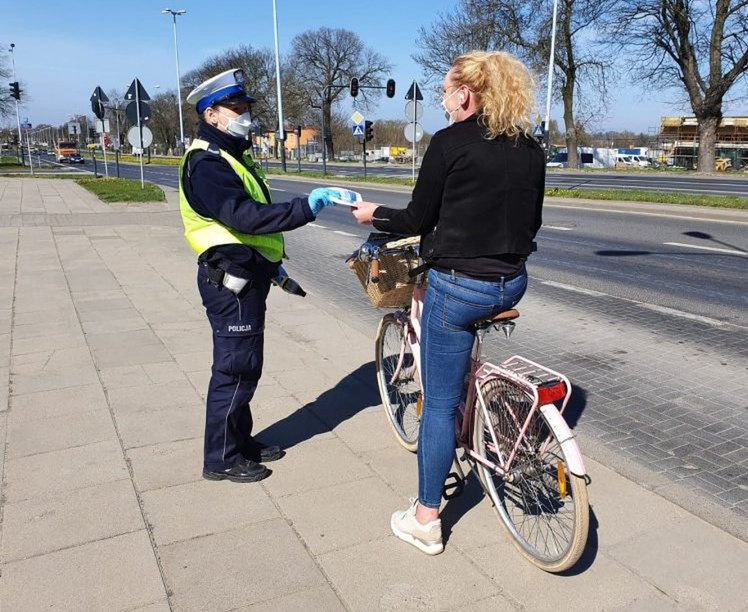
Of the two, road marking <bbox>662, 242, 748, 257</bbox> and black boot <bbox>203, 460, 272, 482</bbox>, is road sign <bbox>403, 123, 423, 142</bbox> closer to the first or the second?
road marking <bbox>662, 242, 748, 257</bbox>

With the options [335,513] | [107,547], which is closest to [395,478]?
[335,513]

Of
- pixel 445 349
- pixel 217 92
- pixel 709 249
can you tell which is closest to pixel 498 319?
pixel 445 349

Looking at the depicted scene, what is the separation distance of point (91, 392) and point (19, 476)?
1206mm

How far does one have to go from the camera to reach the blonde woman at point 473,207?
91.0 inches

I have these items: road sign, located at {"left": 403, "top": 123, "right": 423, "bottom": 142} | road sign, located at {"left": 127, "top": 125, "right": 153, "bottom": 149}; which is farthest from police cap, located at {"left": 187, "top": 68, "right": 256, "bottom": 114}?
road sign, located at {"left": 403, "top": 123, "right": 423, "bottom": 142}

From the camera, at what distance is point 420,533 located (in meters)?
2.75

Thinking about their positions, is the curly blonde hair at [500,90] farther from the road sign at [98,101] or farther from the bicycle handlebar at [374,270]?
the road sign at [98,101]

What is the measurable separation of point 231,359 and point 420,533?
3.87 ft

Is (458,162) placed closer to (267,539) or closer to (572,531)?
(572,531)

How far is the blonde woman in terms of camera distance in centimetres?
231

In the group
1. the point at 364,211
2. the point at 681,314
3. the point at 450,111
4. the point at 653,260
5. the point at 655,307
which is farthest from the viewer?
the point at 653,260

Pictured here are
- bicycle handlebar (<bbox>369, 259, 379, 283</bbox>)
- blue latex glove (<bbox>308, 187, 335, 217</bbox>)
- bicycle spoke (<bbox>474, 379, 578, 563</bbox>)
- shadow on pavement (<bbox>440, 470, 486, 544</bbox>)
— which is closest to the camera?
bicycle spoke (<bbox>474, 379, 578, 563</bbox>)

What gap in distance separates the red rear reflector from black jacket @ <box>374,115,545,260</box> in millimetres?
512

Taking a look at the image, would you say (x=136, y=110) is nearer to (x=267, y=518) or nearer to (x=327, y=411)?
(x=327, y=411)
